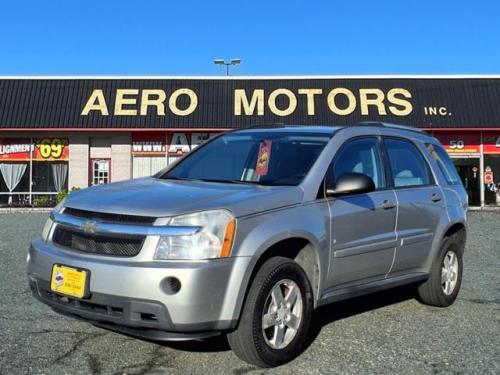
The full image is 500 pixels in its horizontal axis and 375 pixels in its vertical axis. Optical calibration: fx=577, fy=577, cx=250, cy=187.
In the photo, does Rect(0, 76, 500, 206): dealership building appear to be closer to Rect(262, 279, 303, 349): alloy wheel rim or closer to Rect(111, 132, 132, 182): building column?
Rect(111, 132, 132, 182): building column

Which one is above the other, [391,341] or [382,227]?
[382,227]

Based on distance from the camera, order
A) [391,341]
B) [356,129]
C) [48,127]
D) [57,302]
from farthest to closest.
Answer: [48,127] < [356,129] < [391,341] < [57,302]

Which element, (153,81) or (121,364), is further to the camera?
(153,81)

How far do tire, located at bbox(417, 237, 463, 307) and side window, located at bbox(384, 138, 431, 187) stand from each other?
0.75m

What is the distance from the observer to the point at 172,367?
13.3 feet

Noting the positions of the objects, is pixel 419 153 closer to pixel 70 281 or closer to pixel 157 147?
pixel 70 281

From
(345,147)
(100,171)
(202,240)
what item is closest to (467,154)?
(100,171)

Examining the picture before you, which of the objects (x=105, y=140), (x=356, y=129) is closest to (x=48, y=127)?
(x=105, y=140)

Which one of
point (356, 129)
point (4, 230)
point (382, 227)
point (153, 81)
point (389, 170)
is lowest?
point (4, 230)

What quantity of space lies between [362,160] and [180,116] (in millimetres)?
17350

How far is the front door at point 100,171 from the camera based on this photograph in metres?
22.7

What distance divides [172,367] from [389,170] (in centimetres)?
270

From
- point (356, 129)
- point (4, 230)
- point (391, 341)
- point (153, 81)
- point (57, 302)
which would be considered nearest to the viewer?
point (57, 302)

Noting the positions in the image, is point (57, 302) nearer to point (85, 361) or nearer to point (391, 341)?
point (85, 361)
